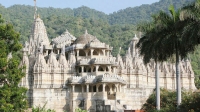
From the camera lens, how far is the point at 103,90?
165 feet

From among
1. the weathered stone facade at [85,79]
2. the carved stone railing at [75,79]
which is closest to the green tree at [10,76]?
the weathered stone facade at [85,79]

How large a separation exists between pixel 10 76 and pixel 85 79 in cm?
1906

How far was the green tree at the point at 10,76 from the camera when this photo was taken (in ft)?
106

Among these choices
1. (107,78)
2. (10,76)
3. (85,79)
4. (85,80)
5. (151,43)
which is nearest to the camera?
(10,76)

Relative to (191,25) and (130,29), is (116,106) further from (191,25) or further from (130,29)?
(130,29)

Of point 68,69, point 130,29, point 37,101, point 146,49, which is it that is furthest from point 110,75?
point 130,29

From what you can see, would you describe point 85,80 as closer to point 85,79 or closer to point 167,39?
point 85,79

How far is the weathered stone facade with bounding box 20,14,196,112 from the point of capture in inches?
1992

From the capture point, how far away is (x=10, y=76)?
32750mm

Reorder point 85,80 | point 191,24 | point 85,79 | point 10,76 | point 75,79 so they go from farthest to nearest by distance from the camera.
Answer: point 75,79 < point 85,79 < point 85,80 < point 10,76 < point 191,24

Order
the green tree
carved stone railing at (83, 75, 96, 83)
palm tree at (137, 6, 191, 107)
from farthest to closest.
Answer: carved stone railing at (83, 75, 96, 83), palm tree at (137, 6, 191, 107), the green tree

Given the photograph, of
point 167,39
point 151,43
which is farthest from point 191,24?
point 151,43

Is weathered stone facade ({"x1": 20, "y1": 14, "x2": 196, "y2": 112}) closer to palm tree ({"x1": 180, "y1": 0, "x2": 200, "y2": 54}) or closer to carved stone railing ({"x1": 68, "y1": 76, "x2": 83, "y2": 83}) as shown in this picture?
carved stone railing ({"x1": 68, "y1": 76, "x2": 83, "y2": 83})

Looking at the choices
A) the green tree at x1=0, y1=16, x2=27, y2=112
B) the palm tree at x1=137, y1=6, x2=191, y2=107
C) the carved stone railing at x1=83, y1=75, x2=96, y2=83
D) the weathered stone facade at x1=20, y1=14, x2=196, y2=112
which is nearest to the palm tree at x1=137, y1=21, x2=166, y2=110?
the palm tree at x1=137, y1=6, x2=191, y2=107
